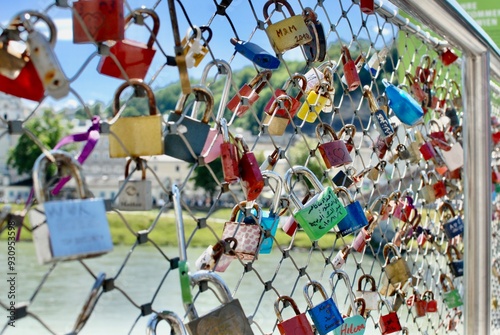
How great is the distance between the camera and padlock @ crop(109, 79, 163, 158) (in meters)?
0.47

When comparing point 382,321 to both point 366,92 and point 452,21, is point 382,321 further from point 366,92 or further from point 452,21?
point 452,21

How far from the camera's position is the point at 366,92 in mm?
935

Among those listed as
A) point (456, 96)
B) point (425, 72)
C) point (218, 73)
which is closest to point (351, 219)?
point (218, 73)

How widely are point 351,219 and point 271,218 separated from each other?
6.2 inches

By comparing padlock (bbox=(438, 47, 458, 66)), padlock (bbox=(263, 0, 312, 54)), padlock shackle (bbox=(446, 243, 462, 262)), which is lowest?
padlock shackle (bbox=(446, 243, 462, 262))

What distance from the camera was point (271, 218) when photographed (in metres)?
0.68

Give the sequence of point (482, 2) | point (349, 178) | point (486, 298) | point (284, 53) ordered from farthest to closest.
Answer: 1. point (482, 2)
2. point (486, 298)
3. point (349, 178)
4. point (284, 53)

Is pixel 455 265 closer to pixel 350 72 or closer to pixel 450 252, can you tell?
pixel 450 252

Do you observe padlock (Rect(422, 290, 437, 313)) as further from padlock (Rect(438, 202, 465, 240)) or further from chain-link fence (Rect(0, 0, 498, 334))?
padlock (Rect(438, 202, 465, 240))

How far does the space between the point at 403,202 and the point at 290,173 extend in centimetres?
40

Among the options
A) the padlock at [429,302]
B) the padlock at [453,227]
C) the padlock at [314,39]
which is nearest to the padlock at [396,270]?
the padlock at [429,302]

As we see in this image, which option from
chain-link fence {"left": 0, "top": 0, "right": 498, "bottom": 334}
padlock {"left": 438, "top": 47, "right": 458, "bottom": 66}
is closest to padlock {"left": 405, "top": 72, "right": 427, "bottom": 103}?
chain-link fence {"left": 0, "top": 0, "right": 498, "bottom": 334}

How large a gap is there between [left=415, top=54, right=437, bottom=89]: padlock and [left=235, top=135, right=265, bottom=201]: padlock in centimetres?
62

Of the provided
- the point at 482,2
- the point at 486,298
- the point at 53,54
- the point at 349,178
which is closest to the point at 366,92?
the point at 349,178
